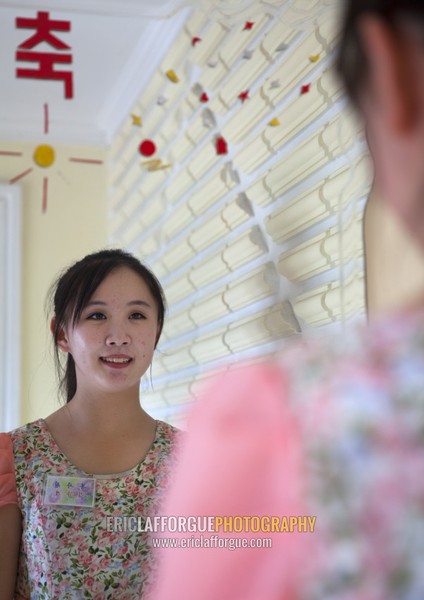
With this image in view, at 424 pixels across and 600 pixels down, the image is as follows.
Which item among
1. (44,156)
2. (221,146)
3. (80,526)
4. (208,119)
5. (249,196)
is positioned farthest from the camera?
(44,156)

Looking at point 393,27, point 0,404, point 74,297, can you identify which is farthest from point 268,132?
point 0,404

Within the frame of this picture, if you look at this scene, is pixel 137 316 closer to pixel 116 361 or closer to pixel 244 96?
pixel 116 361

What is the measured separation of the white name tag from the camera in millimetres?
1540

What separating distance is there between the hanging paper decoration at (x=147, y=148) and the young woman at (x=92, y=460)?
1419 millimetres

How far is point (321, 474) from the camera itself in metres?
0.35

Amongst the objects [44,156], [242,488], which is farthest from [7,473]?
[44,156]

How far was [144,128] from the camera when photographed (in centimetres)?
341

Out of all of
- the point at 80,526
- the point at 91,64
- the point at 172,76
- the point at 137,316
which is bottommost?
the point at 80,526

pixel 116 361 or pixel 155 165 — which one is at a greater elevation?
pixel 155 165

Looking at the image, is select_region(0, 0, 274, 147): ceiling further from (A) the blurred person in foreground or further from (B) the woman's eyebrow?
(A) the blurred person in foreground

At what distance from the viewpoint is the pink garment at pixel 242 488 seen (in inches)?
14.0

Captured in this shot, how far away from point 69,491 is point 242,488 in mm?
1246

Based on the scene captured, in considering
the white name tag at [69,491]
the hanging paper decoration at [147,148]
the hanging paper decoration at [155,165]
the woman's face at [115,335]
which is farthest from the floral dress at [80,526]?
the hanging paper decoration at [147,148]

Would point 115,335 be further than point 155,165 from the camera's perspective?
No
